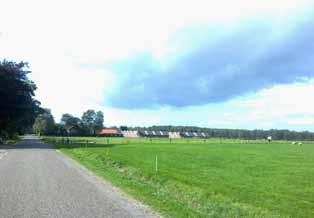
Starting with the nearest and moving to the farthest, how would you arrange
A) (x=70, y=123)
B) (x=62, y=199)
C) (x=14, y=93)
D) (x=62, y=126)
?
(x=62, y=199) < (x=14, y=93) < (x=62, y=126) < (x=70, y=123)

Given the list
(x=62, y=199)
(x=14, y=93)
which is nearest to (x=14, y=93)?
(x=14, y=93)

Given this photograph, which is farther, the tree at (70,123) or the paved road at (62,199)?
the tree at (70,123)

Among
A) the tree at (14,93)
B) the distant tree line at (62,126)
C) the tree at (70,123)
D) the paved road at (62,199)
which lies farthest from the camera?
the tree at (70,123)

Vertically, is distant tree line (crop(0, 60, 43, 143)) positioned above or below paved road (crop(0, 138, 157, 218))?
above

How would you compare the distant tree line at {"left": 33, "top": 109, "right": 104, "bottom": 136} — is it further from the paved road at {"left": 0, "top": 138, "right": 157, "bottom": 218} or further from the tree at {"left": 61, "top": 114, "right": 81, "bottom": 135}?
the paved road at {"left": 0, "top": 138, "right": 157, "bottom": 218}

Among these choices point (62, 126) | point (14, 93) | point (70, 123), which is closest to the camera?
point (14, 93)

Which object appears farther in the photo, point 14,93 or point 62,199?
point 14,93

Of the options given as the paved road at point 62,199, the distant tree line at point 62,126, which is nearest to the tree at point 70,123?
the distant tree line at point 62,126

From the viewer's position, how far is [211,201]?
13633mm

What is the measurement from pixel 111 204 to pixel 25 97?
6205cm

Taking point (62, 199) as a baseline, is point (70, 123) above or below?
above

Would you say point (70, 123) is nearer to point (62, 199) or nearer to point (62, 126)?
point (62, 126)

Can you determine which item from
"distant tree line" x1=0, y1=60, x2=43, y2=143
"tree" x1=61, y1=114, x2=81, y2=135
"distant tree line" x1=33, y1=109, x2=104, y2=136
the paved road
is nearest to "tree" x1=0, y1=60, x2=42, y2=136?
"distant tree line" x1=0, y1=60, x2=43, y2=143

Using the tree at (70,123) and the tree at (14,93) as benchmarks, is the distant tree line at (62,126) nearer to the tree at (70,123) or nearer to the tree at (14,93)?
the tree at (70,123)
